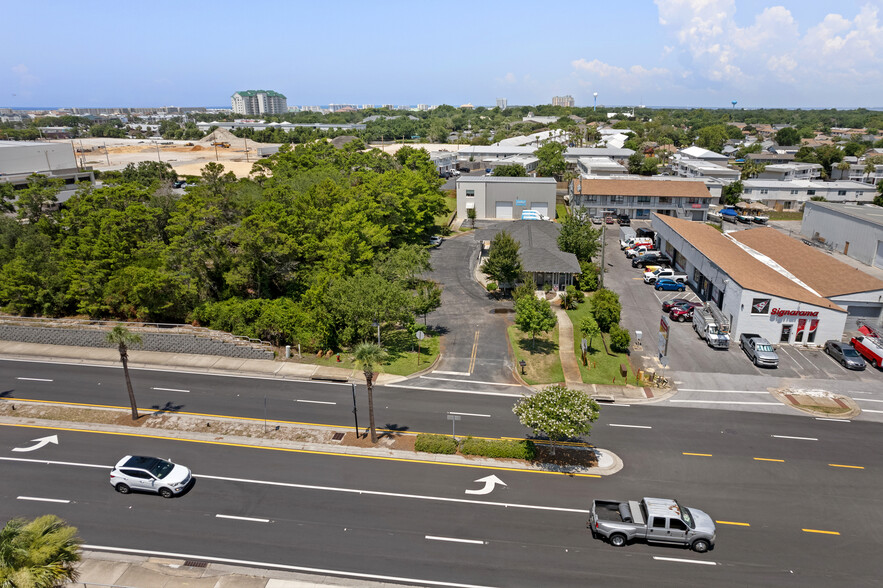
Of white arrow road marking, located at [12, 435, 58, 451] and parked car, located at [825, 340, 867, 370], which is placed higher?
parked car, located at [825, 340, 867, 370]

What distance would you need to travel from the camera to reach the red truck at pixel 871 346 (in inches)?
1604

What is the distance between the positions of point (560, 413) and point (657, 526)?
6942mm

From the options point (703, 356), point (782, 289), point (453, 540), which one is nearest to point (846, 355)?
point (782, 289)

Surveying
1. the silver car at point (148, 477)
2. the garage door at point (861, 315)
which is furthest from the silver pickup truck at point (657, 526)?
the garage door at point (861, 315)

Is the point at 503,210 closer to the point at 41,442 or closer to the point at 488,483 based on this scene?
the point at 488,483

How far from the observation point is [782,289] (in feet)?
148

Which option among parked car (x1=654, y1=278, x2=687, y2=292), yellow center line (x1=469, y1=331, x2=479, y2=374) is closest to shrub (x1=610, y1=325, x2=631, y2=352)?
yellow center line (x1=469, y1=331, x2=479, y2=374)

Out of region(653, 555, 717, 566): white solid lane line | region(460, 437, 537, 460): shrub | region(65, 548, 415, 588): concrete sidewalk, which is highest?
region(460, 437, 537, 460): shrub

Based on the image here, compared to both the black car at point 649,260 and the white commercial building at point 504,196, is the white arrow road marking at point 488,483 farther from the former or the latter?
the white commercial building at point 504,196

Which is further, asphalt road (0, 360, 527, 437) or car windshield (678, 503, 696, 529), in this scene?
asphalt road (0, 360, 527, 437)

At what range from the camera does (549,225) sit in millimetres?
71188

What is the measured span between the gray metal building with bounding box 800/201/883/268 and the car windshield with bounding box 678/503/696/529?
59.4 m

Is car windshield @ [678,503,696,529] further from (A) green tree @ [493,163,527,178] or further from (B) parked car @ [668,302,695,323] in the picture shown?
(A) green tree @ [493,163,527,178]

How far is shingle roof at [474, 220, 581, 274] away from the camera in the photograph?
2197 inches
